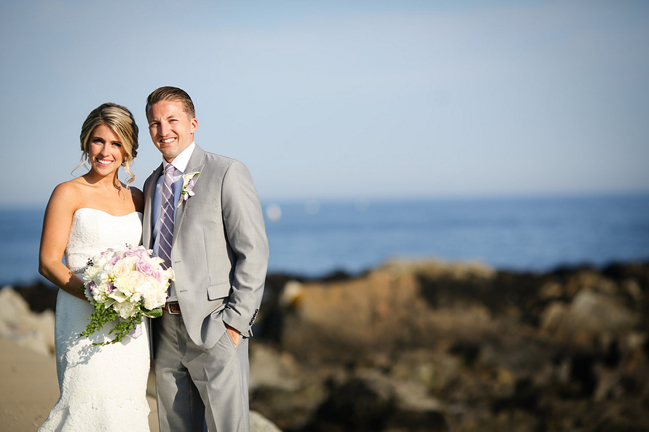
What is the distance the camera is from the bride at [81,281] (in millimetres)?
3197

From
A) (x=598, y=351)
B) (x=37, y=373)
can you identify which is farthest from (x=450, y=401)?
(x=37, y=373)

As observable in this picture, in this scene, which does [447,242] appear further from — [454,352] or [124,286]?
[124,286]

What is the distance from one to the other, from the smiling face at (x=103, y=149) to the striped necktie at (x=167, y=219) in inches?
13.9

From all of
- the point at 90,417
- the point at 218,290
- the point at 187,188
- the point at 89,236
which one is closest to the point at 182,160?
the point at 187,188

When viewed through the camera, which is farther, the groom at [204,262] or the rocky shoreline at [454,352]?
the rocky shoreline at [454,352]

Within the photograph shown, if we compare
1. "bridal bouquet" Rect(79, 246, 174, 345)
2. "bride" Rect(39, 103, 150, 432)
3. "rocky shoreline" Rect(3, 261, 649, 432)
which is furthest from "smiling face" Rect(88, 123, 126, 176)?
"rocky shoreline" Rect(3, 261, 649, 432)

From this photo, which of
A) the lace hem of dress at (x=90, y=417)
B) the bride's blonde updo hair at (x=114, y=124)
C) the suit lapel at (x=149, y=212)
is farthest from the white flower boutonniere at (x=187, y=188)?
the lace hem of dress at (x=90, y=417)

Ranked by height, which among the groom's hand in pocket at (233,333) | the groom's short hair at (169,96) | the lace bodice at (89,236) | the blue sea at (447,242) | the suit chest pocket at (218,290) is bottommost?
the blue sea at (447,242)

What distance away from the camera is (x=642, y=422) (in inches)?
359

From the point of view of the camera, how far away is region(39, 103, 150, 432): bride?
3197mm

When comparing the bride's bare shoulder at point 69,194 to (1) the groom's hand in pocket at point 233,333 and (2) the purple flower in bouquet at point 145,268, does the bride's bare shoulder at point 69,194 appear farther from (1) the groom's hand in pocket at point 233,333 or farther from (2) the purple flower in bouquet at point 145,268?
(1) the groom's hand in pocket at point 233,333

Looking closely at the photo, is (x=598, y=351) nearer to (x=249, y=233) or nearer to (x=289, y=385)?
(x=289, y=385)

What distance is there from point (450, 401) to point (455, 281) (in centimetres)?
546

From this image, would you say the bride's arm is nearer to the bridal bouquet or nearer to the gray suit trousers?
the bridal bouquet
